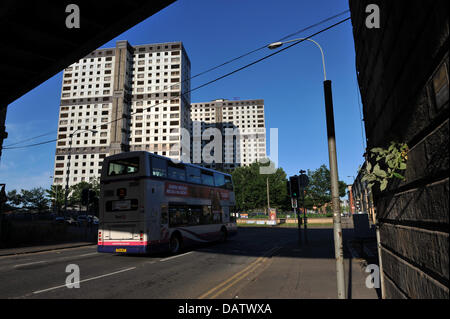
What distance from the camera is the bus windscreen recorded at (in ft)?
36.2

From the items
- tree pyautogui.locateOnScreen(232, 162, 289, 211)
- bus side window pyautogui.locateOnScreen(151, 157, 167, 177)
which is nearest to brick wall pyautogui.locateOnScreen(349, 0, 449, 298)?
bus side window pyautogui.locateOnScreen(151, 157, 167, 177)

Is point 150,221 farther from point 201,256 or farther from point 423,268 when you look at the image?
point 423,268

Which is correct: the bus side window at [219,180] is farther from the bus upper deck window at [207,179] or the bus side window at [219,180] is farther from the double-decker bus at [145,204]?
the double-decker bus at [145,204]

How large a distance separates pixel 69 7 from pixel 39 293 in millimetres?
6777

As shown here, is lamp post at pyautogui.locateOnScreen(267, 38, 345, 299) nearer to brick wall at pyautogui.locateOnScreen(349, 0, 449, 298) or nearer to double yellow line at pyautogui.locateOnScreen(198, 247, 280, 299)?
brick wall at pyautogui.locateOnScreen(349, 0, 449, 298)

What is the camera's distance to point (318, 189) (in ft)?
249

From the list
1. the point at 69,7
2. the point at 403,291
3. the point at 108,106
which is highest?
the point at 108,106

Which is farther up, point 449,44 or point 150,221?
point 449,44

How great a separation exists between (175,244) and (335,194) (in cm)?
957

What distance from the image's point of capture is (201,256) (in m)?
11.7

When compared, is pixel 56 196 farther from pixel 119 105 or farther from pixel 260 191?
pixel 260 191

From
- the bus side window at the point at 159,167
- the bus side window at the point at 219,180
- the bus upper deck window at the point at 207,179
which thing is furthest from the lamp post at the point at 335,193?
the bus side window at the point at 219,180

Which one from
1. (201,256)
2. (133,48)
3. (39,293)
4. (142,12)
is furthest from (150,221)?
(133,48)

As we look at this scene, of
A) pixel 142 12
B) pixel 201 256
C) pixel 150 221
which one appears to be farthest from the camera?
pixel 201 256
